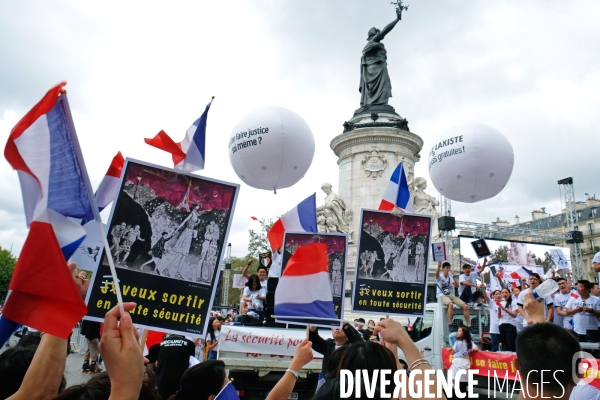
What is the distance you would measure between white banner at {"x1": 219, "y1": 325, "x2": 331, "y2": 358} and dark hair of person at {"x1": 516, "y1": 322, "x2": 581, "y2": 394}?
5696mm

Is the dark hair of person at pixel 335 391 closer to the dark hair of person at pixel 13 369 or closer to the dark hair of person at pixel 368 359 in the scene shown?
the dark hair of person at pixel 368 359

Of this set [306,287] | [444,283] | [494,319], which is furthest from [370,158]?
[306,287]

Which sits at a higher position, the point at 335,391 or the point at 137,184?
the point at 137,184

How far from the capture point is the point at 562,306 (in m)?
8.86

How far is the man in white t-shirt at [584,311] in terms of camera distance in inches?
321

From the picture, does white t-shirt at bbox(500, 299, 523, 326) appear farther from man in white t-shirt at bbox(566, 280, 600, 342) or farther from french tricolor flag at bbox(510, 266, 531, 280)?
french tricolor flag at bbox(510, 266, 531, 280)

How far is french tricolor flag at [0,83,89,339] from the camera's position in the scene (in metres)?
2.21

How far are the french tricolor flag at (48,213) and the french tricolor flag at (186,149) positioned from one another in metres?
1.50

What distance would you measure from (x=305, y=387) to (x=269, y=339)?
36.8 inches

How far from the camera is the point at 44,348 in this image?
214 cm

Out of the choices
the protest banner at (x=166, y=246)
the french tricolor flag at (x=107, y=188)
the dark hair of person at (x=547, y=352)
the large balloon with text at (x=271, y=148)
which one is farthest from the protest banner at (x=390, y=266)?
the dark hair of person at (x=547, y=352)

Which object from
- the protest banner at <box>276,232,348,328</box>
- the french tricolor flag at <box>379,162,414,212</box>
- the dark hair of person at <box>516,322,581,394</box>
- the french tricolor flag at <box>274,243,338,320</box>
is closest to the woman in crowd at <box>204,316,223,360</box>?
the protest banner at <box>276,232,348,328</box>

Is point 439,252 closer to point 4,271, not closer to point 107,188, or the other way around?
point 107,188

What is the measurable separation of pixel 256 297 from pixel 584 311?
18.9 feet
